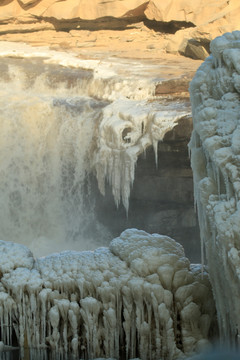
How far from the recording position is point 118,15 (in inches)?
508

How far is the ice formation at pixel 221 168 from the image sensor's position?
10.1ft

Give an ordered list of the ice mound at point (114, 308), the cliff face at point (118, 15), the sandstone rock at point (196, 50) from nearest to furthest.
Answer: the ice mound at point (114, 308) → the sandstone rock at point (196, 50) → the cliff face at point (118, 15)

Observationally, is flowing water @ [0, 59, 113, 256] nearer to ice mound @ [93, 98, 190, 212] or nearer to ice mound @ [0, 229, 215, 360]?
ice mound @ [93, 98, 190, 212]

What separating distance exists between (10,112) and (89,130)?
128 cm

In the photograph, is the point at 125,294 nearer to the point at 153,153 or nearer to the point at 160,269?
the point at 160,269

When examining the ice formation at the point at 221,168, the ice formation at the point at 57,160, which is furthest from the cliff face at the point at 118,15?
the ice formation at the point at 221,168

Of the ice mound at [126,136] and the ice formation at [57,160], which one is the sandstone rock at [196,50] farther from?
the ice mound at [126,136]

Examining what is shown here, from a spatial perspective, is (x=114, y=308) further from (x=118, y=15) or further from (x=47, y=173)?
(x=118, y=15)

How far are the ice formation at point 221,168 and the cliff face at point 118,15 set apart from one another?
8.15m

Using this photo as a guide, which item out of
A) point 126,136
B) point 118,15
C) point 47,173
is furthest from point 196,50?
point 47,173

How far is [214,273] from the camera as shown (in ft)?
11.0

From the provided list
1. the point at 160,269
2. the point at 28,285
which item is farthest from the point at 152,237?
the point at 28,285

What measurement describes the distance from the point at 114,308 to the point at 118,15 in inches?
408

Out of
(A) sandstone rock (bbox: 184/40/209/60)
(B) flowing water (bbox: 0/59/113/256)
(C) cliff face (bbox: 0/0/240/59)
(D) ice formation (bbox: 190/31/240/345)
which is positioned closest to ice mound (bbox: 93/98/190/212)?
(B) flowing water (bbox: 0/59/113/256)
